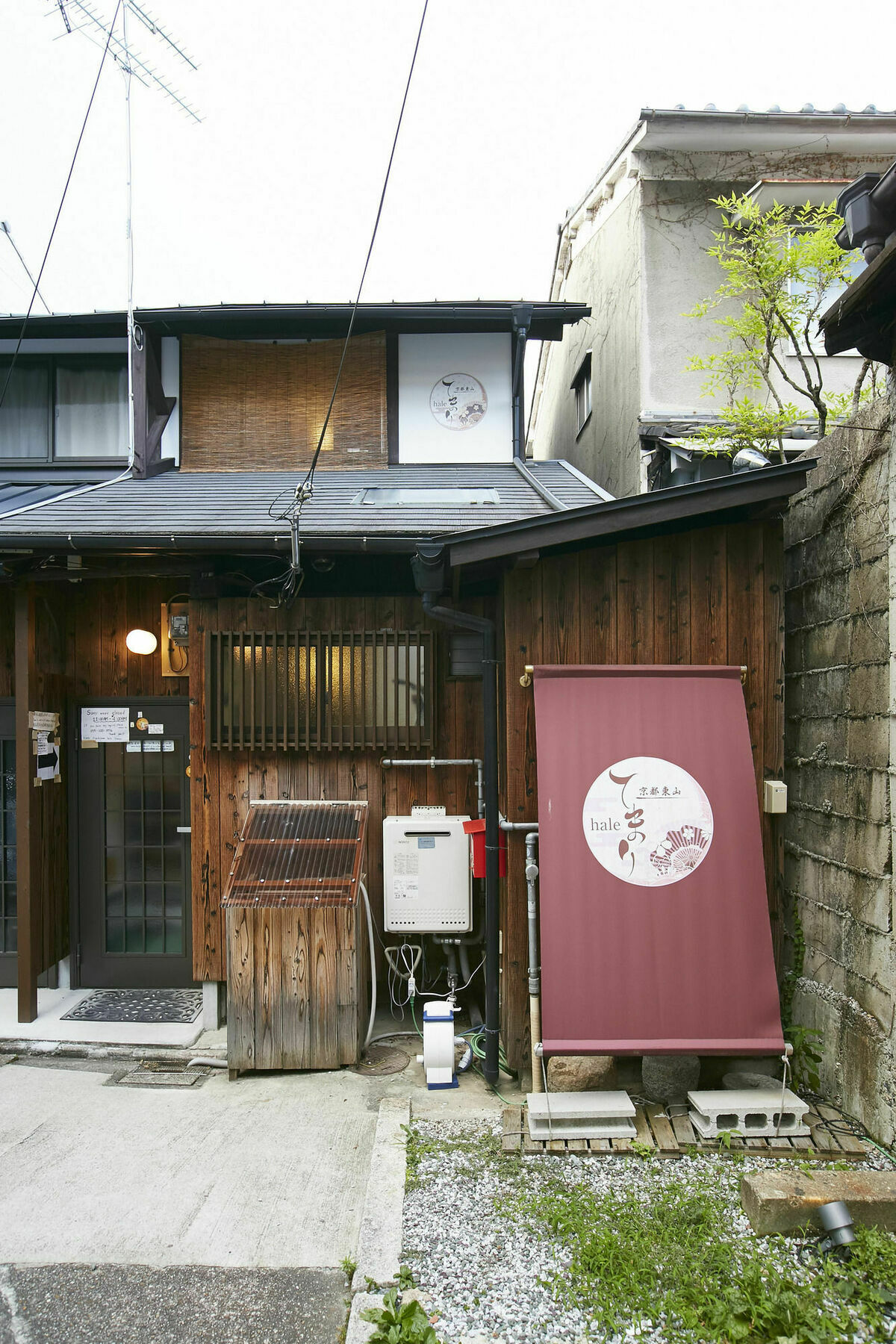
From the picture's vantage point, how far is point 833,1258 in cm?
302

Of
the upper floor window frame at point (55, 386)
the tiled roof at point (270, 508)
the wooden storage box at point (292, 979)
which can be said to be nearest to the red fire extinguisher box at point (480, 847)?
the wooden storage box at point (292, 979)

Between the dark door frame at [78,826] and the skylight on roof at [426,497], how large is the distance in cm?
226

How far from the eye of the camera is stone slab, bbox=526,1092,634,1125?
396 centimetres

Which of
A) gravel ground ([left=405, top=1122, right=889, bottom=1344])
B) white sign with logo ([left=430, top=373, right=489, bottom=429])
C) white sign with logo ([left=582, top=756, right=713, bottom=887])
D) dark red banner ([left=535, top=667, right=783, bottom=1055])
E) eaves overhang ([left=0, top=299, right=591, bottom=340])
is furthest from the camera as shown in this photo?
white sign with logo ([left=430, top=373, right=489, bottom=429])

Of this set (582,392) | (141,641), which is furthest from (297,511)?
(582,392)

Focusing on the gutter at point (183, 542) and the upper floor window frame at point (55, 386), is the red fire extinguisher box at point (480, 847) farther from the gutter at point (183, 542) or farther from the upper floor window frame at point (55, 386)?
the upper floor window frame at point (55, 386)

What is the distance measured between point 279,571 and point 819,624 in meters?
3.76

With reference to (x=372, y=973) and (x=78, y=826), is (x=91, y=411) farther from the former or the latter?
(x=372, y=973)

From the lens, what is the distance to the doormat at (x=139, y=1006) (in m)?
6.04

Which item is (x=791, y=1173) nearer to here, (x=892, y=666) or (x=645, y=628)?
(x=892, y=666)

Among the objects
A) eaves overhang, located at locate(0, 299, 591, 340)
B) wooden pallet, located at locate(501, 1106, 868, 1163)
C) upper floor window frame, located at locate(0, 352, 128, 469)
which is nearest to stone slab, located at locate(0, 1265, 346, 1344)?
wooden pallet, located at locate(501, 1106, 868, 1163)

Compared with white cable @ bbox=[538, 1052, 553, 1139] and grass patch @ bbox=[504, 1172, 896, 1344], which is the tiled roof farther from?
grass patch @ bbox=[504, 1172, 896, 1344]

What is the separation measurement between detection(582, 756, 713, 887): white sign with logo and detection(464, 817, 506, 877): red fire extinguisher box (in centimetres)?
68

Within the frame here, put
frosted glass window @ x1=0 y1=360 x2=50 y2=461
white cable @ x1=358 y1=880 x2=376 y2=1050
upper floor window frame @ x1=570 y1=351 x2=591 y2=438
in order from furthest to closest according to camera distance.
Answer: upper floor window frame @ x1=570 y1=351 x2=591 y2=438 → frosted glass window @ x1=0 y1=360 x2=50 y2=461 → white cable @ x1=358 y1=880 x2=376 y2=1050
